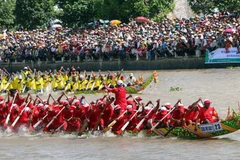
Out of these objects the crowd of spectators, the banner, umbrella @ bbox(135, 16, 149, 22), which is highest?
umbrella @ bbox(135, 16, 149, 22)

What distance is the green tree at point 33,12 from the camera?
5147 cm

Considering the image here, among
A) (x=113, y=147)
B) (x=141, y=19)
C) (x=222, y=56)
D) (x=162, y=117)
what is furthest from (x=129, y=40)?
(x=113, y=147)

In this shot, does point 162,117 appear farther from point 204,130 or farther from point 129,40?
point 129,40

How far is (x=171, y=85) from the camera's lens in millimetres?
28344

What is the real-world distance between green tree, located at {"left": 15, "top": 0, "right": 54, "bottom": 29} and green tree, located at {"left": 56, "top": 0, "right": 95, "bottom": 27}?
4.66 meters

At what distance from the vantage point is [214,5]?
38.2m

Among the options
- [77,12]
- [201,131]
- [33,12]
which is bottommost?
[201,131]

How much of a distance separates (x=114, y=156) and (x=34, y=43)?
25.2m

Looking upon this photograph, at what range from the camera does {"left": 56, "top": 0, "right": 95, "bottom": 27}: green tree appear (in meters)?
46.1

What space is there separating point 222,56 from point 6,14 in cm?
2887

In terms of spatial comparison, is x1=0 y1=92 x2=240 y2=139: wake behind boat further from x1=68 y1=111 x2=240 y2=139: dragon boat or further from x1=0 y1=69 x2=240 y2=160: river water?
x1=0 y1=69 x2=240 y2=160: river water

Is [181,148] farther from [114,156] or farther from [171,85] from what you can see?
[171,85]

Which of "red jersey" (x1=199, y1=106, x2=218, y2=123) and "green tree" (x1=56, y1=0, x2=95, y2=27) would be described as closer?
"red jersey" (x1=199, y1=106, x2=218, y2=123)

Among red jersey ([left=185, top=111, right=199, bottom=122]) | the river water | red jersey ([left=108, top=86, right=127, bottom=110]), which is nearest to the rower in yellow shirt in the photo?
the river water
